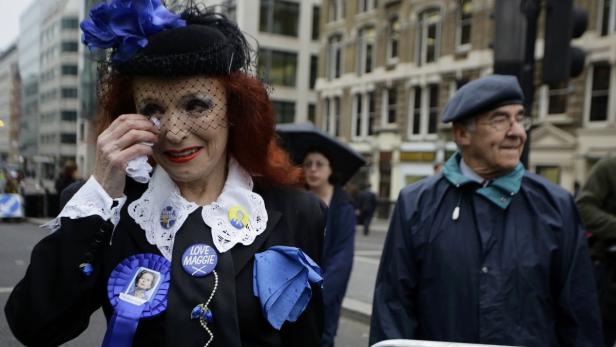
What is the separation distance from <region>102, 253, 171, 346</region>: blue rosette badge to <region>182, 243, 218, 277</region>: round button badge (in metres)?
0.06

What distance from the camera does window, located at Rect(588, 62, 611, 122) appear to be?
17.1m

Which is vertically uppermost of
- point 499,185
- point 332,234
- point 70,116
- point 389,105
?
point 389,105

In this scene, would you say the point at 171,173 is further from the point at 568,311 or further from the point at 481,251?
the point at 568,311

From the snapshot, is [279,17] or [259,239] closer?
[259,239]

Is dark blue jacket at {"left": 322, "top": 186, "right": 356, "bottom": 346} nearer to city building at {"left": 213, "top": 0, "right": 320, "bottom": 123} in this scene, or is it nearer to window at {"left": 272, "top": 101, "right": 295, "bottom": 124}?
city building at {"left": 213, "top": 0, "right": 320, "bottom": 123}

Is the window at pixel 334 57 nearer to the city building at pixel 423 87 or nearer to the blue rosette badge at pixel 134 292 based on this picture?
the city building at pixel 423 87

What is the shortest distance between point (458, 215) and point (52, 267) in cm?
157

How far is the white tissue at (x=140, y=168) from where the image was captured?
5.23ft

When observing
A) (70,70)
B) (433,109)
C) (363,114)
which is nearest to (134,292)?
(70,70)

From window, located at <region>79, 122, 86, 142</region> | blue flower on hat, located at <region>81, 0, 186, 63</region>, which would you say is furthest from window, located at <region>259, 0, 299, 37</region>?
blue flower on hat, located at <region>81, 0, 186, 63</region>

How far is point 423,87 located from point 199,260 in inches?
876

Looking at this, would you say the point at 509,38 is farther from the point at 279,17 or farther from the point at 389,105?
the point at 279,17

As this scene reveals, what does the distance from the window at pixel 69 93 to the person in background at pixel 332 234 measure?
1.64m

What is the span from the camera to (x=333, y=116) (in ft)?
92.6
